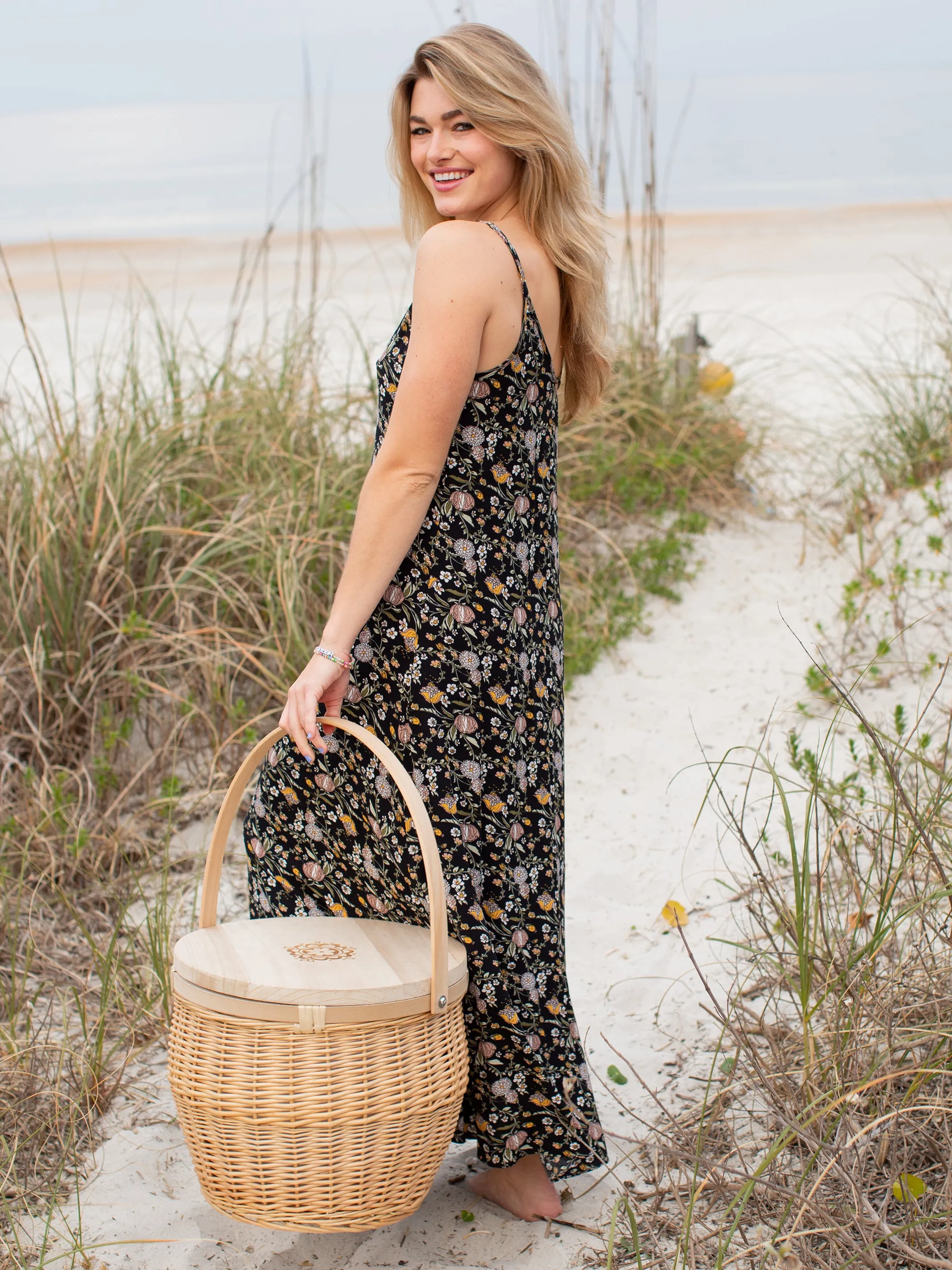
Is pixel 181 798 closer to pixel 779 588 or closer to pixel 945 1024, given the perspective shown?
pixel 945 1024

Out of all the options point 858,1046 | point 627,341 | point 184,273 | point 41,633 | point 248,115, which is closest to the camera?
point 858,1046

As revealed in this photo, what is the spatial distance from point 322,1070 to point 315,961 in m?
0.16

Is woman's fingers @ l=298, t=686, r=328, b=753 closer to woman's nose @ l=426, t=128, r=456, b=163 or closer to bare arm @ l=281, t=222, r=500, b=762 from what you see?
bare arm @ l=281, t=222, r=500, b=762

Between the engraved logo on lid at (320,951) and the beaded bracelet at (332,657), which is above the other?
the beaded bracelet at (332,657)

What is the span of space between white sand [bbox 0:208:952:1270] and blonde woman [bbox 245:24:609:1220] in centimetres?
22

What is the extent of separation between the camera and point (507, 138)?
5.90 feet

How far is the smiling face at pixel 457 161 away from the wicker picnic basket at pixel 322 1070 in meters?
0.84

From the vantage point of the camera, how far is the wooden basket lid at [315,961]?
5.03 feet

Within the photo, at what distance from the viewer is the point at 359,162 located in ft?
88.7

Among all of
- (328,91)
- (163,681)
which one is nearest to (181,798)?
(163,681)

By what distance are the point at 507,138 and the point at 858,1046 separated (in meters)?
1.45

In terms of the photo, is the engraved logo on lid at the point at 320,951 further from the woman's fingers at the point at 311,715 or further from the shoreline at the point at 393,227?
the shoreline at the point at 393,227

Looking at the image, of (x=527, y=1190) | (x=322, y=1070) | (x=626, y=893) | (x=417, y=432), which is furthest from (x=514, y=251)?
(x=626, y=893)

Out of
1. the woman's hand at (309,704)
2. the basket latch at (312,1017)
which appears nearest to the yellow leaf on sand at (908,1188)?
the basket latch at (312,1017)
